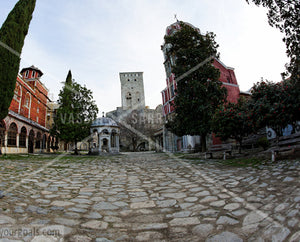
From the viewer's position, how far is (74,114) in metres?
20.0

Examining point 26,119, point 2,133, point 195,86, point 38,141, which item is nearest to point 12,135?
point 2,133

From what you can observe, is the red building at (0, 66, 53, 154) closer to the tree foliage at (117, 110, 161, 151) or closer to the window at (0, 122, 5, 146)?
the window at (0, 122, 5, 146)

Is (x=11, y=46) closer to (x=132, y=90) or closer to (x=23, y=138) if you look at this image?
(x=23, y=138)

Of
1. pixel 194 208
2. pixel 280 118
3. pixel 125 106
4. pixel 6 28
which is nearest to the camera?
pixel 194 208

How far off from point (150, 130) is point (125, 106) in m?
15.0

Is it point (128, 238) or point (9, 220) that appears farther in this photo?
point (9, 220)

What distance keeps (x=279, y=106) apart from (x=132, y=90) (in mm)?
51152

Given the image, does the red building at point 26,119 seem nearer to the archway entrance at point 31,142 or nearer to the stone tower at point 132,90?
the archway entrance at point 31,142

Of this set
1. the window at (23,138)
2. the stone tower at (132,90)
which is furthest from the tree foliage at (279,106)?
the stone tower at (132,90)

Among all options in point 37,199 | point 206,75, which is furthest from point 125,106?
point 37,199

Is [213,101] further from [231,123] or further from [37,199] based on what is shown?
[37,199]

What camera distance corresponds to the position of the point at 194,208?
3104mm

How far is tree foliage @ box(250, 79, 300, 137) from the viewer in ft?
22.1

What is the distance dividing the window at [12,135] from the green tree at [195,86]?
15218 millimetres
